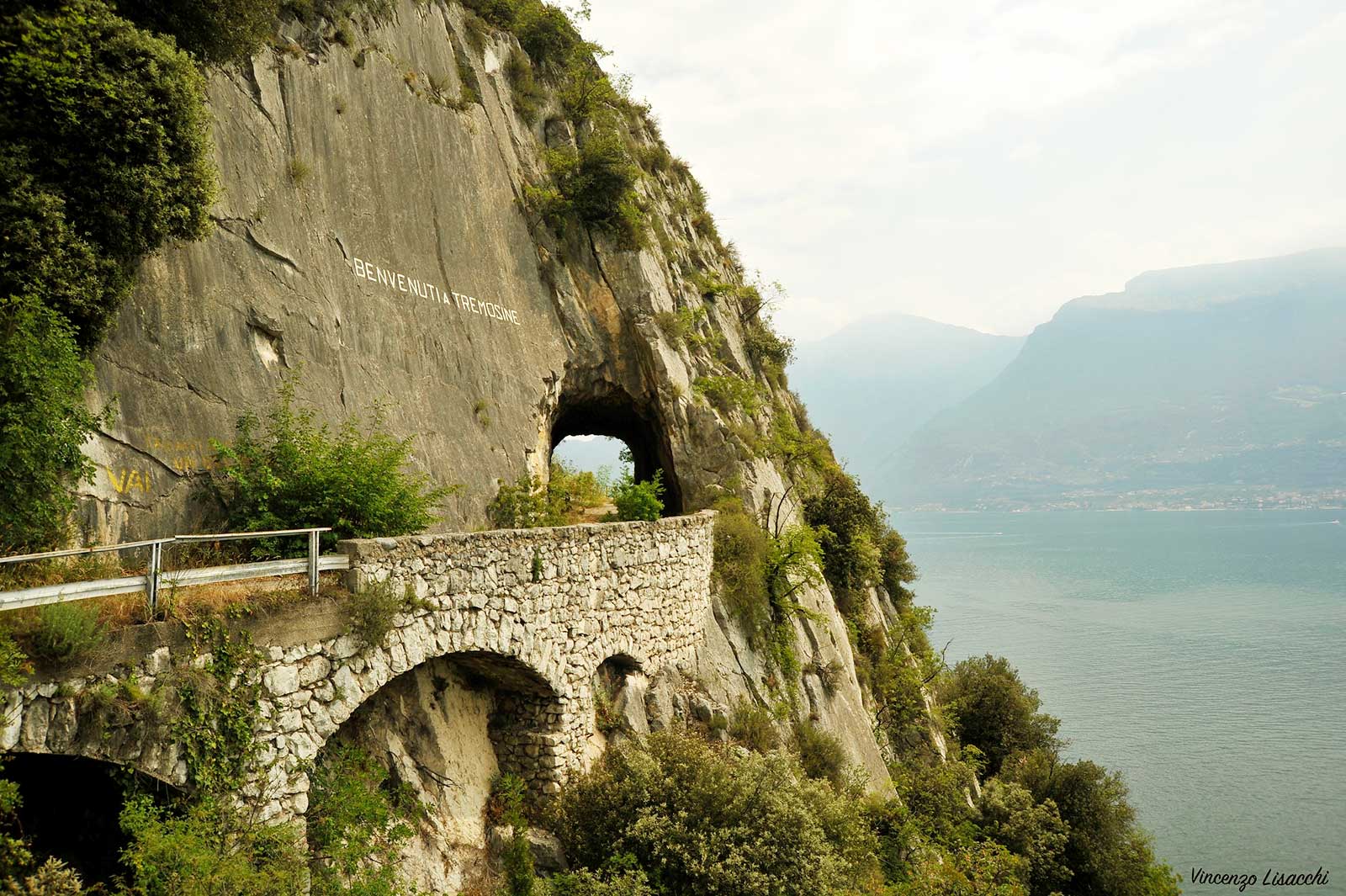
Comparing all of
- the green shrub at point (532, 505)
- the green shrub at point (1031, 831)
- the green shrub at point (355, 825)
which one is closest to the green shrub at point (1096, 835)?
the green shrub at point (1031, 831)

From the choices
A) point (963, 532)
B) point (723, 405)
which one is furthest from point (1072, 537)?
point (723, 405)

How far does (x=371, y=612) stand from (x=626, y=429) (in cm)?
1638

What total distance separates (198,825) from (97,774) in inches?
63.0

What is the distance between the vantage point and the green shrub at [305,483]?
11023 millimetres

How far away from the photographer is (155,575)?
7.51 metres

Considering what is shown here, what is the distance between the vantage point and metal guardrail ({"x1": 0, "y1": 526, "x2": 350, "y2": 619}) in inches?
261

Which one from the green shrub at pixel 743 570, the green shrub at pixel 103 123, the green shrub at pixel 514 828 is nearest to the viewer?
the green shrub at pixel 103 123

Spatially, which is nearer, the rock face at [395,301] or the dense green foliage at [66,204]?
the dense green foliage at [66,204]

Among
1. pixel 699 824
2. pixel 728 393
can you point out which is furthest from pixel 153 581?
pixel 728 393

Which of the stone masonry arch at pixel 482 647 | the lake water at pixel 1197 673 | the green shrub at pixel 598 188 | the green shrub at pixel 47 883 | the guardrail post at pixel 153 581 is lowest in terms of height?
the lake water at pixel 1197 673

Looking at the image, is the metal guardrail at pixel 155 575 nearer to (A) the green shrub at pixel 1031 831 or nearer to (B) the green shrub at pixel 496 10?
(B) the green shrub at pixel 496 10

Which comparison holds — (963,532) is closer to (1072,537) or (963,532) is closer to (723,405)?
(1072,537)

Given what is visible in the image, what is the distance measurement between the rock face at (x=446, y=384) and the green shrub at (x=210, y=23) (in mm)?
796

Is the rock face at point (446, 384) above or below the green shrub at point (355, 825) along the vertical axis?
above
